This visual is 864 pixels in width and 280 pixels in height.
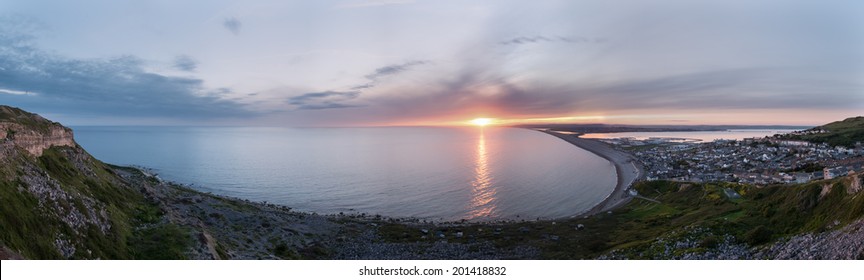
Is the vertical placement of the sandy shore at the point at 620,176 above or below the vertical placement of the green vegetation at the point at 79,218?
below

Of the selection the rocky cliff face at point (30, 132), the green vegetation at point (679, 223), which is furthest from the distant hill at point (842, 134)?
the rocky cliff face at point (30, 132)

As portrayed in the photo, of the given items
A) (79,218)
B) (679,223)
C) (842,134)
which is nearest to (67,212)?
(79,218)

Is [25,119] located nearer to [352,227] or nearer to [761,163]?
[352,227]

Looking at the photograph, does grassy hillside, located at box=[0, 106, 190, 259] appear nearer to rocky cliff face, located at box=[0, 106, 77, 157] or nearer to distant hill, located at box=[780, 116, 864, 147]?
rocky cliff face, located at box=[0, 106, 77, 157]

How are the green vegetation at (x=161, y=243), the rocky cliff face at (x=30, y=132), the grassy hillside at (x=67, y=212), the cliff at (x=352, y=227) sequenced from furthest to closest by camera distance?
the rocky cliff face at (x=30, y=132), the green vegetation at (x=161, y=243), the cliff at (x=352, y=227), the grassy hillside at (x=67, y=212)

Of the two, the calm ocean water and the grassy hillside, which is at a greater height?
the grassy hillside

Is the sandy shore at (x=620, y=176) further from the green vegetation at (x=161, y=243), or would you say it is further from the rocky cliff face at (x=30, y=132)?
the rocky cliff face at (x=30, y=132)

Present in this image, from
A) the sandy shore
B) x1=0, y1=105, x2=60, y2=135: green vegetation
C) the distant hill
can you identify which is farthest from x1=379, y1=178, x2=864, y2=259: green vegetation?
the distant hill
